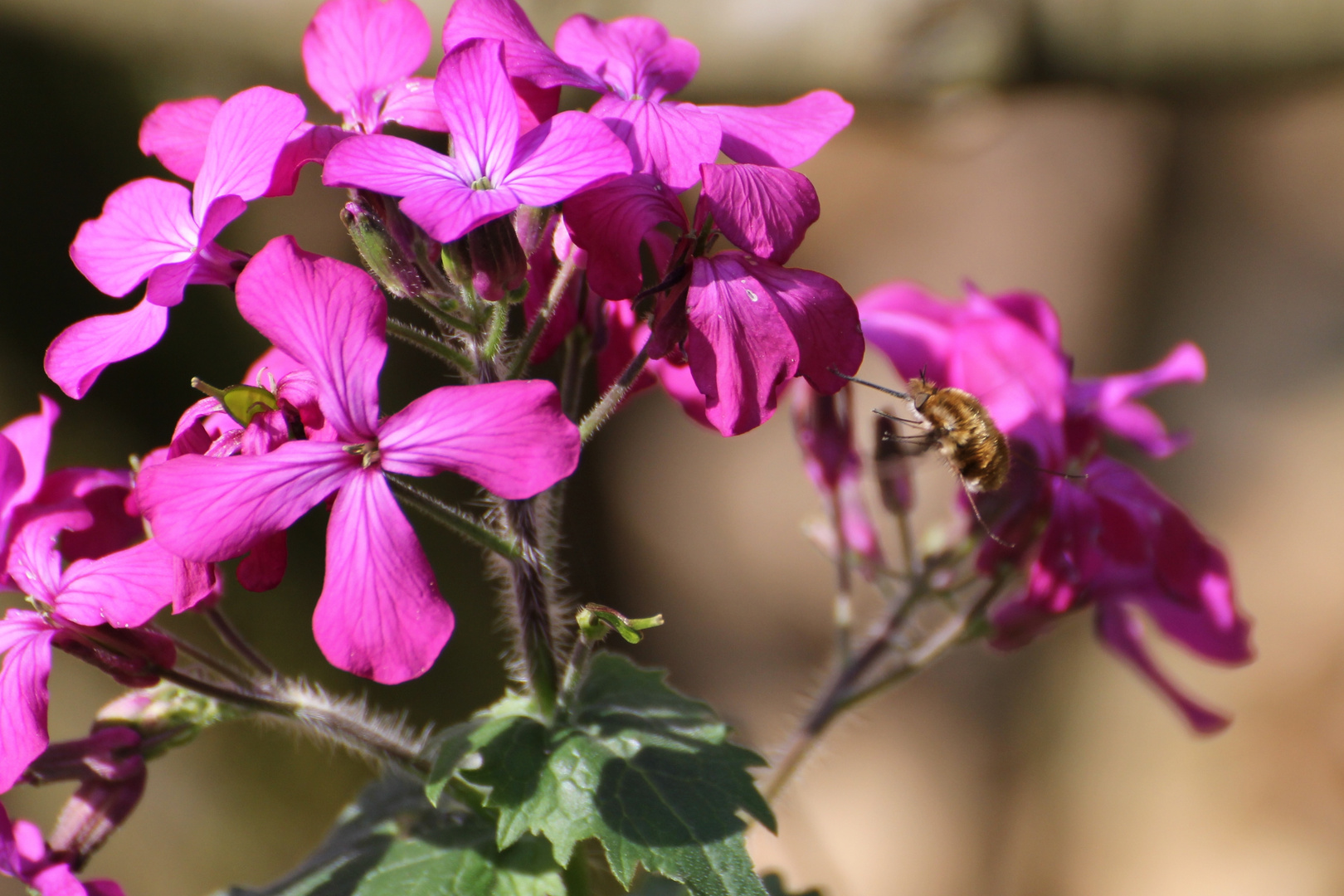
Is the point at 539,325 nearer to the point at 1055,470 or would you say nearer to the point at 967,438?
the point at 967,438

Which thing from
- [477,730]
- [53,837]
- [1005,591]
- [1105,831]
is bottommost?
[1105,831]

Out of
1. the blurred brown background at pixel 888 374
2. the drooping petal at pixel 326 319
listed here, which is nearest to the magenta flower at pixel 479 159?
the drooping petal at pixel 326 319

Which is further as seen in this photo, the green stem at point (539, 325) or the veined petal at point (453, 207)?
the green stem at point (539, 325)

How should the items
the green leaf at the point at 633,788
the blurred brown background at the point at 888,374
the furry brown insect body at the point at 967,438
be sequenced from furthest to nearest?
the blurred brown background at the point at 888,374, the furry brown insect body at the point at 967,438, the green leaf at the point at 633,788

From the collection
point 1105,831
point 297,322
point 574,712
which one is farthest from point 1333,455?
point 297,322

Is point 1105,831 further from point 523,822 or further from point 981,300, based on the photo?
point 523,822

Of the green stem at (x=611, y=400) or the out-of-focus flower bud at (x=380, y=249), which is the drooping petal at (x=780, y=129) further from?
the out-of-focus flower bud at (x=380, y=249)

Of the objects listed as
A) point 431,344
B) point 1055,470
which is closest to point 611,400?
point 431,344
